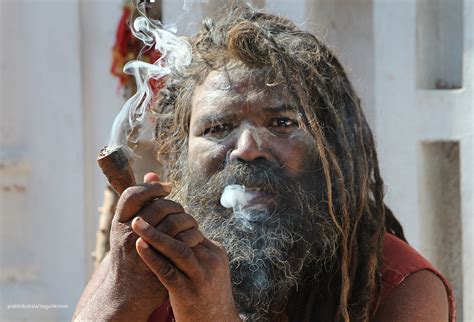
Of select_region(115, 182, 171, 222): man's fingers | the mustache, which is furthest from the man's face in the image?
select_region(115, 182, 171, 222): man's fingers

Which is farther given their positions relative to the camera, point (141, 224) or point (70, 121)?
point (70, 121)

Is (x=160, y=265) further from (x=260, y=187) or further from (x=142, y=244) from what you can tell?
(x=260, y=187)

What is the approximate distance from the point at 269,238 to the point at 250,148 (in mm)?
297

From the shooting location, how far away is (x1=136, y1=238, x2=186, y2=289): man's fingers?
2.30 metres

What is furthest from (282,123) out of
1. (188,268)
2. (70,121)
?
(70,121)

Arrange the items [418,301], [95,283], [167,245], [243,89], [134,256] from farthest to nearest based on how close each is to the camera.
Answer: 1. [95,283]
2. [243,89]
3. [418,301]
4. [134,256]
5. [167,245]

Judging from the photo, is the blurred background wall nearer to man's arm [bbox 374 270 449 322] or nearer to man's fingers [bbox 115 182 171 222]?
man's arm [bbox 374 270 449 322]

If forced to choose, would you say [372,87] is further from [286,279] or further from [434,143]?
[286,279]

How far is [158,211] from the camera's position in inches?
91.8

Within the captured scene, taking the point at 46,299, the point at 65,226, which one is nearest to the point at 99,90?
the point at 65,226

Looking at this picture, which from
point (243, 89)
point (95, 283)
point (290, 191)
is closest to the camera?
point (290, 191)

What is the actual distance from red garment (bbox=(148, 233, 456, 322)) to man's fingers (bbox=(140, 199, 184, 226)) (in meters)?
0.73

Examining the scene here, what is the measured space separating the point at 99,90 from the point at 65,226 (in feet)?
2.46

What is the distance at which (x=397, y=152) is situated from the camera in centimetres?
414
